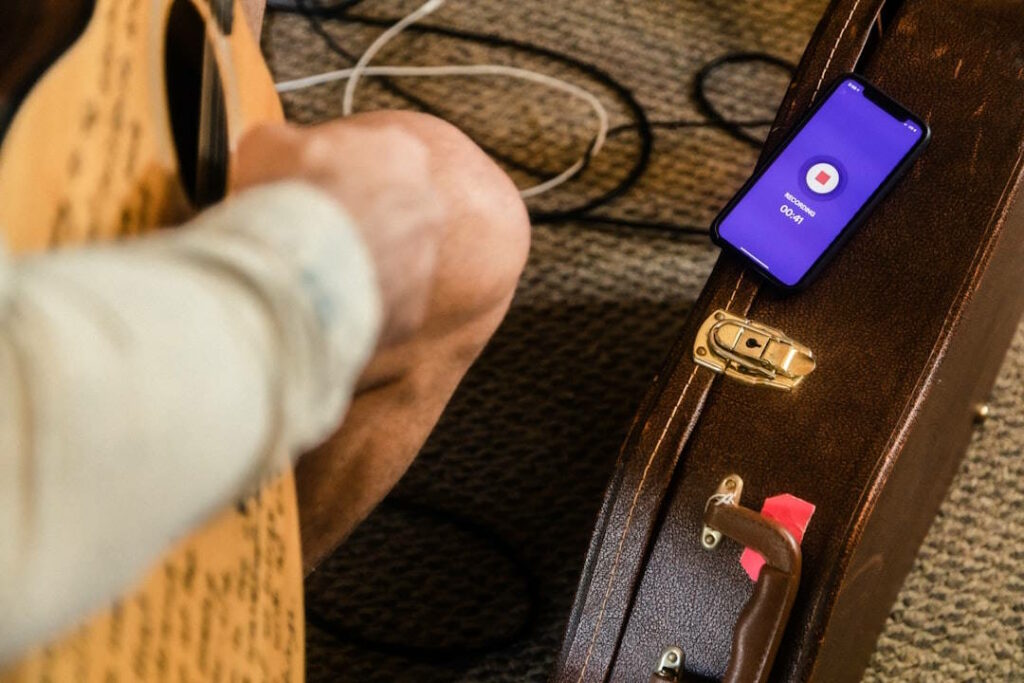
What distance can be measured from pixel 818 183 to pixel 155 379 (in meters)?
0.55

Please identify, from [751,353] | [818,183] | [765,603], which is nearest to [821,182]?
[818,183]

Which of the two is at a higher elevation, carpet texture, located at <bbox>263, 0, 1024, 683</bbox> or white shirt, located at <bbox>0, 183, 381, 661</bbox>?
white shirt, located at <bbox>0, 183, 381, 661</bbox>

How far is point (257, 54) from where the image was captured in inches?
28.0

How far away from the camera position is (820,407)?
26.8 inches

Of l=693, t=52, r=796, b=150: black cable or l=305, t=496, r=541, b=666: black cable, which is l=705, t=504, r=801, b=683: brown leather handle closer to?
l=305, t=496, r=541, b=666: black cable

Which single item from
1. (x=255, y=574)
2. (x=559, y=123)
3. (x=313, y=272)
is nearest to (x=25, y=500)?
(x=313, y=272)

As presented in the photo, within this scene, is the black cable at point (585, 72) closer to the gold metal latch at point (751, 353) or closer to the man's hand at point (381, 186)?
the gold metal latch at point (751, 353)

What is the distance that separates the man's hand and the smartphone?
1.03ft

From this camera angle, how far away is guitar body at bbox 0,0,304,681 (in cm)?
45

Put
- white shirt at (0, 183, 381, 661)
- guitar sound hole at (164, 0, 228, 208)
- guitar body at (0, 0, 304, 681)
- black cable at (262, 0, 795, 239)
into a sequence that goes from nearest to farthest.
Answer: white shirt at (0, 183, 381, 661) < guitar body at (0, 0, 304, 681) < guitar sound hole at (164, 0, 228, 208) < black cable at (262, 0, 795, 239)

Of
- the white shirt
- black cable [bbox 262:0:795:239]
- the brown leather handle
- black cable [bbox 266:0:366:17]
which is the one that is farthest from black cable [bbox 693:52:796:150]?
the white shirt

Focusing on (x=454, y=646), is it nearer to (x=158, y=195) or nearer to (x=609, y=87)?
(x=158, y=195)

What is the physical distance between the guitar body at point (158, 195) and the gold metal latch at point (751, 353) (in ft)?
1.04

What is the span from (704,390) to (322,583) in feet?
1.65
